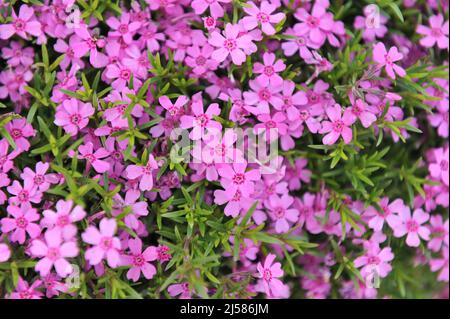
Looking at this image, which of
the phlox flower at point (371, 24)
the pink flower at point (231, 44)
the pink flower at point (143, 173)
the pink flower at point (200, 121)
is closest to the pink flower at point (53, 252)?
the pink flower at point (143, 173)

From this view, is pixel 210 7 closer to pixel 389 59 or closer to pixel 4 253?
pixel 389 59

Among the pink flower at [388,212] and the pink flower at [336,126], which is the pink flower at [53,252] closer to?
the pink flower at [336,126]

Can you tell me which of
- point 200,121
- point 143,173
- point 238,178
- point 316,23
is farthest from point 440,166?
point 143,173

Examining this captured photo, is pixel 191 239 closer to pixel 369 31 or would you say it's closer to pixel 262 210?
pixel 262 210

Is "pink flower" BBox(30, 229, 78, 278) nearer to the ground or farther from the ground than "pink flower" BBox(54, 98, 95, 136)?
nearer to the ground

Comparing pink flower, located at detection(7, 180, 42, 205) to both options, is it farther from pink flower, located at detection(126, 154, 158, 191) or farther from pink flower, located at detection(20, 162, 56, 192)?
pink flower, located at detection(126, 154, 158, 191)

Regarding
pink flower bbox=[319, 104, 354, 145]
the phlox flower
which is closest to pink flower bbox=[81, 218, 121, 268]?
pink flower bbox=[319, 104, 354, 145]
